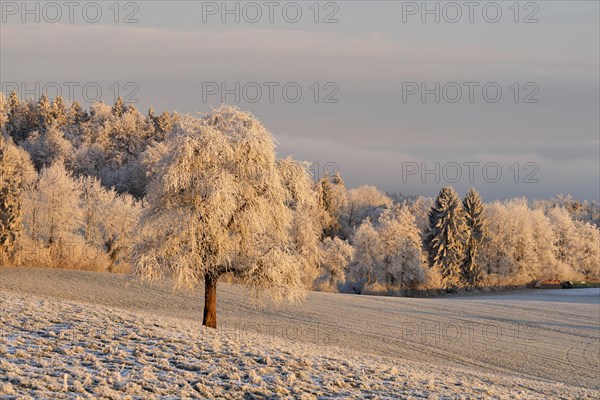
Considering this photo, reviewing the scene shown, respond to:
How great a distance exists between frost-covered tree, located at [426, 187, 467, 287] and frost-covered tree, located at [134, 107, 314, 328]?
75.3 metres

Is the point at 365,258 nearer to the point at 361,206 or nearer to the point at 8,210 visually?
the point at 8,210

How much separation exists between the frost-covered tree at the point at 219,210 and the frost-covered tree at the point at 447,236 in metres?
75.3

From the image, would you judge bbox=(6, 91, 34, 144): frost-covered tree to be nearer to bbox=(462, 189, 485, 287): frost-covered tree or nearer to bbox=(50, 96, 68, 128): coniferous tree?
bbox=(50, 96, 68, 128): coniferous tree

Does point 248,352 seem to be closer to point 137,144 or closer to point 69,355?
point 69,355

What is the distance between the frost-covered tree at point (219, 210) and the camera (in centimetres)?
3030

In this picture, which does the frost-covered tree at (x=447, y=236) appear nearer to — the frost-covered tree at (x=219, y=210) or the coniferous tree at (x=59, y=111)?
the frost-covered tree at (x=219, y=210)

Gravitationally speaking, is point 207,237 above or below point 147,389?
above

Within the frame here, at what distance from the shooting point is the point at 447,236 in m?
105

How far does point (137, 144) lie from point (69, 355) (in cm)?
14309

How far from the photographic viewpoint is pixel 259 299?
3325 centimetres

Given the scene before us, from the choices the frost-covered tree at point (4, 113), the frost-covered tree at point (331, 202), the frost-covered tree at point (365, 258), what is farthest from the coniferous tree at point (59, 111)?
the frost-covered tree at point (365, 258)

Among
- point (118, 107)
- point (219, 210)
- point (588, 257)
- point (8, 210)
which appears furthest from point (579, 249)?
point (118, 107)

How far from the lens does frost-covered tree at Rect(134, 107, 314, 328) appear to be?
99.4 ft

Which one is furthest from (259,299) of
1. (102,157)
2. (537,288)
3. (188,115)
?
(102,157)
